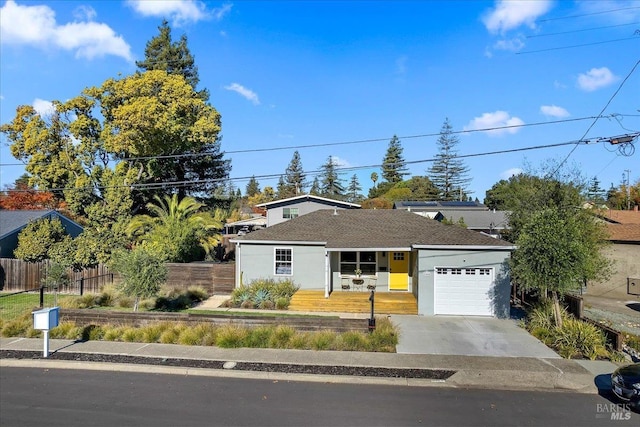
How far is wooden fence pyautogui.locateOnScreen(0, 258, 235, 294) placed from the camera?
20.7 metres

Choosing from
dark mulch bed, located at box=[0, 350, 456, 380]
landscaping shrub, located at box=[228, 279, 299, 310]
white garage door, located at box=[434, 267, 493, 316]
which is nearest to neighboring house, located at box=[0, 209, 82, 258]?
landscaping shrub, located at box=[228, 279, 299, 310]

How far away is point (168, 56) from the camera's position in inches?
1644

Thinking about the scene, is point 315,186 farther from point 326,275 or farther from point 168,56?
point 326,275

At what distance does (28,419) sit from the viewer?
7.35 meters

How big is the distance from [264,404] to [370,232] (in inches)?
523

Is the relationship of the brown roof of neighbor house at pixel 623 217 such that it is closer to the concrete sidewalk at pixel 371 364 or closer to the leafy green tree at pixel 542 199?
the leafy green tree at pixel 542 199

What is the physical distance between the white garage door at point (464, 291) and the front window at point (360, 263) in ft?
14.1

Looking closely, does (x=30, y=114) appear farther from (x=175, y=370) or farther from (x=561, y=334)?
(x=561, y=334)

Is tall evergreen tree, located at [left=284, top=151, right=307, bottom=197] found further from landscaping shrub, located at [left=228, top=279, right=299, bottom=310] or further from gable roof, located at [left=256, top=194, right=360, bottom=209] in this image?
landscaping shrub, located at [left=228, top=279, right=299, bottom=310]

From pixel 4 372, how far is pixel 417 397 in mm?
9854

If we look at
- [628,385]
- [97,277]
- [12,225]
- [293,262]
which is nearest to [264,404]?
[628,385]

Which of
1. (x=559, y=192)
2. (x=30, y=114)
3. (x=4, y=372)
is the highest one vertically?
(x=30, y=114)

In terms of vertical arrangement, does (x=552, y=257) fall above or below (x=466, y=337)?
above

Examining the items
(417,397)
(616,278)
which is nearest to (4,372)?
(417,397)
